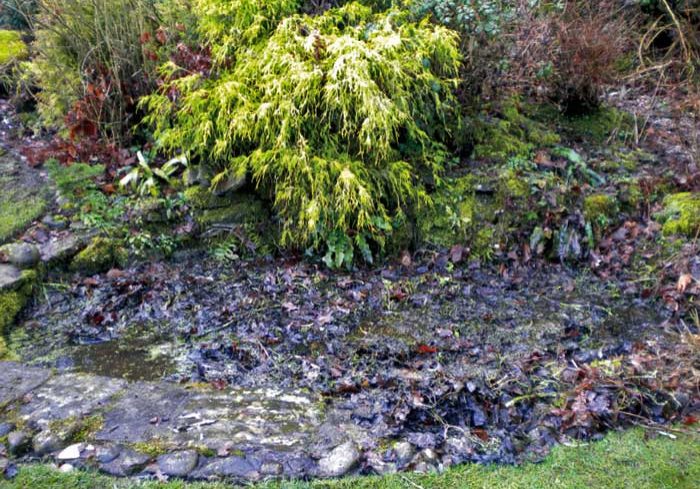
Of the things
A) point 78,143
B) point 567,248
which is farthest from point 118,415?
point 567,248

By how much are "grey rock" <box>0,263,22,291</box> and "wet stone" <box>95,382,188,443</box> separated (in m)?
1.61

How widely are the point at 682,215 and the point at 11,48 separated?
788 cm

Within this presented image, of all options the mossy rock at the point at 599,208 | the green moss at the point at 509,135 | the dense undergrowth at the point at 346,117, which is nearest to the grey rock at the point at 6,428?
the dense undergrowth at the point at 346,117

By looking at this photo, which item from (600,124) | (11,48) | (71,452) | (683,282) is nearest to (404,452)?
(71,452)

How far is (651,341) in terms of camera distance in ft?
12.2

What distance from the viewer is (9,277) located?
13.8 ft

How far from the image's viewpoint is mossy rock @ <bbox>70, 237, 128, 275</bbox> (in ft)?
14.9

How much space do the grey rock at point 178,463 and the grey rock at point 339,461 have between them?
617 millimetres

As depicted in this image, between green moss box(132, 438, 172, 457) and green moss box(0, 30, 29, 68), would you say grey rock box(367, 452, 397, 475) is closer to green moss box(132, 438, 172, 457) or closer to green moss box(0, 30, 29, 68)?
green moss box(132, 438, 172, 457)

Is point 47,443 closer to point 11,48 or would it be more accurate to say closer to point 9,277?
point 9,277

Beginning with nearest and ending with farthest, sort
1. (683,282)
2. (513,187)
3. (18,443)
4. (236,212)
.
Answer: (18,443)
(683,282)
(236,212)
(513,187)

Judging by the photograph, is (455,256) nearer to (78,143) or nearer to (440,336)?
(440,336)

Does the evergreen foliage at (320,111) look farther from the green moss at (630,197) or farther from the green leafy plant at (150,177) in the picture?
the green moss at (630,197)

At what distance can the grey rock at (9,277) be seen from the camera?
414cm
